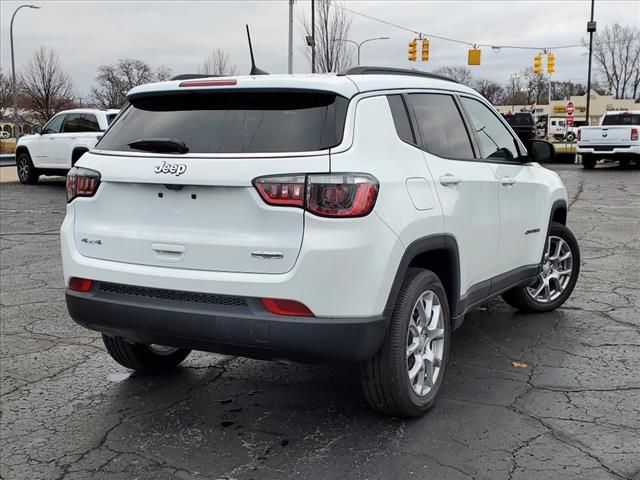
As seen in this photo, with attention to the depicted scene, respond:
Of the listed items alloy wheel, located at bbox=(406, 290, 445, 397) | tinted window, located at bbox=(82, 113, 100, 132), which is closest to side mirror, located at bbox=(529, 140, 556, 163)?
alloy wheel, located at bbox=(406, 290, 445, 397)

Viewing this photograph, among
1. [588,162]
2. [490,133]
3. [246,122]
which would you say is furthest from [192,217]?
[588,162]

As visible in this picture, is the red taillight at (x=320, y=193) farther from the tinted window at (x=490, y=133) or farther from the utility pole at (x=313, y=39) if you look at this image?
the utility pole at (x=313, y=39)

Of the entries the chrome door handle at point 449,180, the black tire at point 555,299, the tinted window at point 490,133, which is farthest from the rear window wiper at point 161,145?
the black tire at point 555,299

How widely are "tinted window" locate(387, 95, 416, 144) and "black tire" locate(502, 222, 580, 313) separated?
234 cm

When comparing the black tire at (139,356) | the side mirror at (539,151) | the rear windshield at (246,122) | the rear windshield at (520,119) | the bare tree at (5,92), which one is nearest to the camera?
the rear windshield at (246,122)

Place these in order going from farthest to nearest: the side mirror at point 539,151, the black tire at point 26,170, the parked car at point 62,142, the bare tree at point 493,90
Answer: the bare tree at point 493,90
the black tire at point 26,170
the parked car at point 62,142
the side mirror at point 539,151

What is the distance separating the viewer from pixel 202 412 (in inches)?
157

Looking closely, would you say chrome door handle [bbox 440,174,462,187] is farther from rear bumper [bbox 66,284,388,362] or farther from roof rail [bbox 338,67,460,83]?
rear bumper [bbox 66,284,388,362]

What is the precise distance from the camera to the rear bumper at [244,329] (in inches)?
126

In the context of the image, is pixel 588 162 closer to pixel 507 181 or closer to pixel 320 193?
pixel 507 181

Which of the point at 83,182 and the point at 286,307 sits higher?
the point at 83,182

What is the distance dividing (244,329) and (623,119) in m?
25.2

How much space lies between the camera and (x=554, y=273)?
19.8 ft

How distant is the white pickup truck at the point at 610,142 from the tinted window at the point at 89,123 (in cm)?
1600
